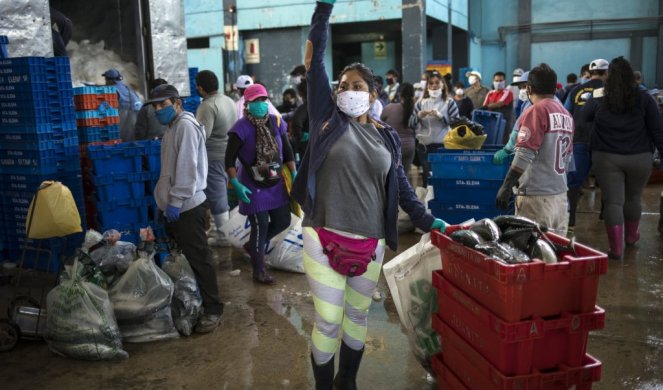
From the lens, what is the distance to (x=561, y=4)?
783 inches

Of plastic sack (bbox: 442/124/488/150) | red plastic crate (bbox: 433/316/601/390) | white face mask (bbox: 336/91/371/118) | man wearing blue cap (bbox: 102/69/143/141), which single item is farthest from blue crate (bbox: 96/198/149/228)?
red plastic crate (bbox: 433/316/601/390)

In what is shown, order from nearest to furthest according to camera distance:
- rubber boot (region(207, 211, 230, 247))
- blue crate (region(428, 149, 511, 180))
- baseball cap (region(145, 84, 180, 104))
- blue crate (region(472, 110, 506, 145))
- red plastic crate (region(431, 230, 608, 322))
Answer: red plastic crate (region(431, 230, 608, 322)), baseball cap (region(145, 84, 180, 104)), blue crate (region(428, 149, 511, 180)), rubber boot (region(207, 211, 230, 247)), blue crate (region(472, 110, 506, 145))

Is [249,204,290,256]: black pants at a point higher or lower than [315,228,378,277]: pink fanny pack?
lower

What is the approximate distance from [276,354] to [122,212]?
7.80ft

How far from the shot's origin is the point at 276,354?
4.02m

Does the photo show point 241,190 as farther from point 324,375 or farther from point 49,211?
point 324,375

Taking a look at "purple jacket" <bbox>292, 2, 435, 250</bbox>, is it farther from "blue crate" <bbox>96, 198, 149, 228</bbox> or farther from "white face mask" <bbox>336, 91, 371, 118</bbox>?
"blue crate" <bbox>96, 198, 149, 228</bbox>

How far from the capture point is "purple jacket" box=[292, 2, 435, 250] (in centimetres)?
293

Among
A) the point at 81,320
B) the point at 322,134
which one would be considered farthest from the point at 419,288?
the point at 81,320

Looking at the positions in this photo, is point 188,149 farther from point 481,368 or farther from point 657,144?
point 657,144

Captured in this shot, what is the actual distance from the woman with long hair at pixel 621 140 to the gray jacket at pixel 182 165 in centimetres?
392

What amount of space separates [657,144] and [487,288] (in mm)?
3892

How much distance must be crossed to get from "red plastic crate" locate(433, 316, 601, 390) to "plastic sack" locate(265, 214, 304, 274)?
9.24 feet

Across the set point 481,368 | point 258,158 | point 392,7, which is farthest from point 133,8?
point 392,7
